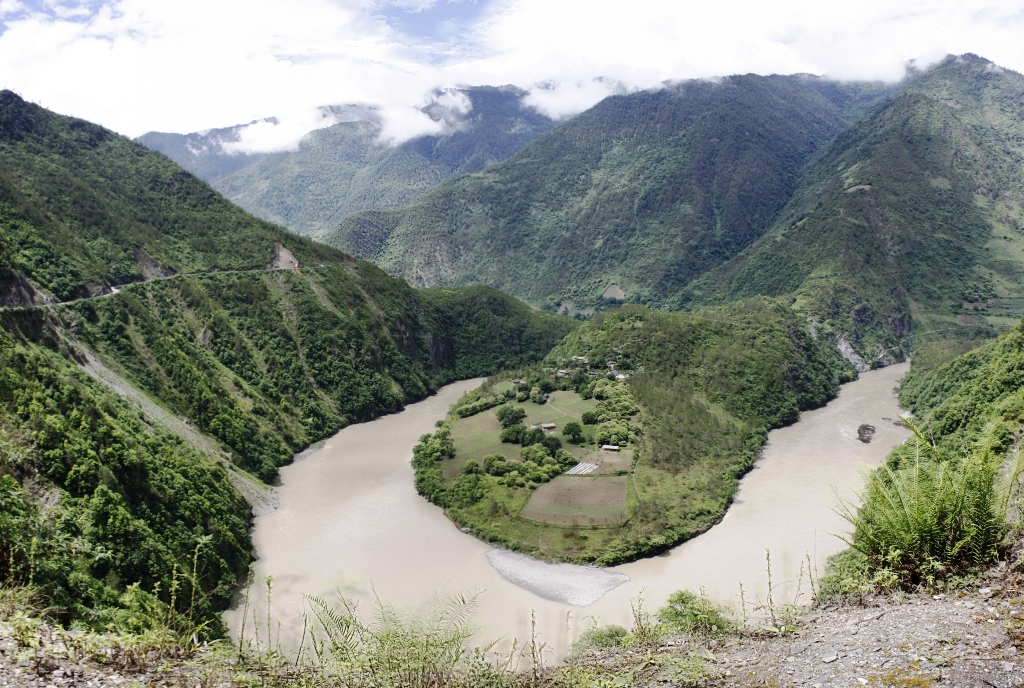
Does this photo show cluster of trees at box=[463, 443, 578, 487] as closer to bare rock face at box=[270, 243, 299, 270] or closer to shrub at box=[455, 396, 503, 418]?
shrub at box=[455, 396, 503, 418]

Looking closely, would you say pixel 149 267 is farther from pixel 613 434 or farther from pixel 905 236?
pixel 905 236

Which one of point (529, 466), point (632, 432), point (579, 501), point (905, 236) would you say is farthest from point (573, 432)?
point (905, 236)

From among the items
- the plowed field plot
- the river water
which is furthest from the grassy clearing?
the river water

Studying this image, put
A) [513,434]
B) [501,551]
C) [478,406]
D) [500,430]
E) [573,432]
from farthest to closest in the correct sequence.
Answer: [478,406] < [500,430] < [513,434] < [573,432] < [501,551]

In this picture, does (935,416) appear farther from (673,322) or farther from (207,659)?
(207,659)

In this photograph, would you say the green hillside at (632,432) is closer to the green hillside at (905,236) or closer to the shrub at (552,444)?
the shrub at (552,444)

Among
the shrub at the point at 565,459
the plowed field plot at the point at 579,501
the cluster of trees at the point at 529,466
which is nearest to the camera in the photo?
the plowed field plot at the point at 579,501

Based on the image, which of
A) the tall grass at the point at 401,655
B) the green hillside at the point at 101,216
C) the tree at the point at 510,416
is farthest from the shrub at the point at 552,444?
the tall grass at the point at 401,655
